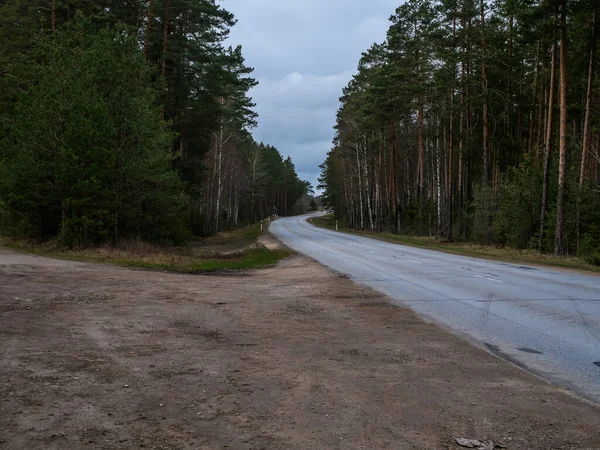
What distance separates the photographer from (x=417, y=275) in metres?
15.6

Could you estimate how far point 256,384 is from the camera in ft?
17.2

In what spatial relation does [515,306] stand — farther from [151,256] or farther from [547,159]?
[547,159]

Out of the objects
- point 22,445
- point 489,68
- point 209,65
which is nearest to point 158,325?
point 22,445

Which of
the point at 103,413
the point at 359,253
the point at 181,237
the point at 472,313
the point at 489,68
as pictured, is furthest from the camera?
the point at 489,68

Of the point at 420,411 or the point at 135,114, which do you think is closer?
the point at 420,411

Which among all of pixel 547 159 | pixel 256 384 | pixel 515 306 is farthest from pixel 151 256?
pixel 547 159

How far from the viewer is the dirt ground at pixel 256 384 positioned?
401 centimetres

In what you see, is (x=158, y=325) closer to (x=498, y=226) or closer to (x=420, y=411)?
(x=420, y=411)

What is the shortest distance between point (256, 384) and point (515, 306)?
6.74 m

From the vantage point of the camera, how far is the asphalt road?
20.9 ft

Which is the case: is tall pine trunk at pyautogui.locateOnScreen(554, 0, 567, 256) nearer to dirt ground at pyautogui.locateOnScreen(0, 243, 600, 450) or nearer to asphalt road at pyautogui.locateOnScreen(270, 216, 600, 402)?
asphalt road at pyautogui.locateOnScreen(270, 216, 600, 402)

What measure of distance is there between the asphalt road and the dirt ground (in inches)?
21.8

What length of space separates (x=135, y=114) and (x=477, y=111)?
27758mm

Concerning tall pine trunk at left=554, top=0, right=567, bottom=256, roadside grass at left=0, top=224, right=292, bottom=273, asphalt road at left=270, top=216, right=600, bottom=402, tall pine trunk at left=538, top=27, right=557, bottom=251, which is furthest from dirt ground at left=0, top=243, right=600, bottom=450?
tall pine trunk at left=538, top=27, right=557, bottom=251
